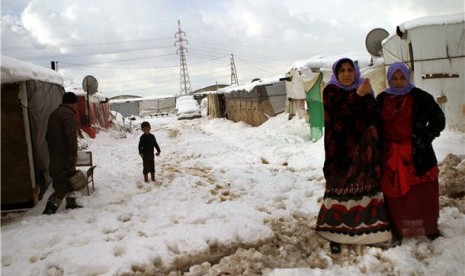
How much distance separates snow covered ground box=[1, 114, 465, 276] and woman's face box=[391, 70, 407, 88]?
Result: 1.46 m

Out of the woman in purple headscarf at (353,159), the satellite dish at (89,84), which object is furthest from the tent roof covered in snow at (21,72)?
the satellite dish at (89,84)

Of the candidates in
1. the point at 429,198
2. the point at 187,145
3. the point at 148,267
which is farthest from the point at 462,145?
the point at 187,145

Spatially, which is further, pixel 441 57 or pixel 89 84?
pixel 89 84

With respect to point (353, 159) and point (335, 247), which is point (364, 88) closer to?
point (353, 159)

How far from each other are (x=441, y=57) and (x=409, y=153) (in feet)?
16.2

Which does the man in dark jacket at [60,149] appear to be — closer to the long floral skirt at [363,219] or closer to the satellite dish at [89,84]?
the long floral skirt at [363,219]

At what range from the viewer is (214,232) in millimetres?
4051

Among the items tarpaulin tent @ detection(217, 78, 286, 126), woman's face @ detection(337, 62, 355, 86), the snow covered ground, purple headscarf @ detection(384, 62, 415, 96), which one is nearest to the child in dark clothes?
the snow covered ground

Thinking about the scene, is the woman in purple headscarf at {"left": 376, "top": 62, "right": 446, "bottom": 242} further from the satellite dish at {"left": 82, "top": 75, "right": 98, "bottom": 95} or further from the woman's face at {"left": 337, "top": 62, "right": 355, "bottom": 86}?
the satellite dish at {"left": 82, "top": 75, "right": 98, "bottom": 95}

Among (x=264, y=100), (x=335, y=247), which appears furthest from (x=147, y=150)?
(x=264, y=100)

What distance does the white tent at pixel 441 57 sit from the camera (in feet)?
22.8

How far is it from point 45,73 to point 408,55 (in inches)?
285

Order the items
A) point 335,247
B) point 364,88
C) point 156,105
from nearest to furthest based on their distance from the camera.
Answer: point 364,88 < point 335,247 < point 156,105

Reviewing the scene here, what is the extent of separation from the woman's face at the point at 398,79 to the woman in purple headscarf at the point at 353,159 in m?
0.25
